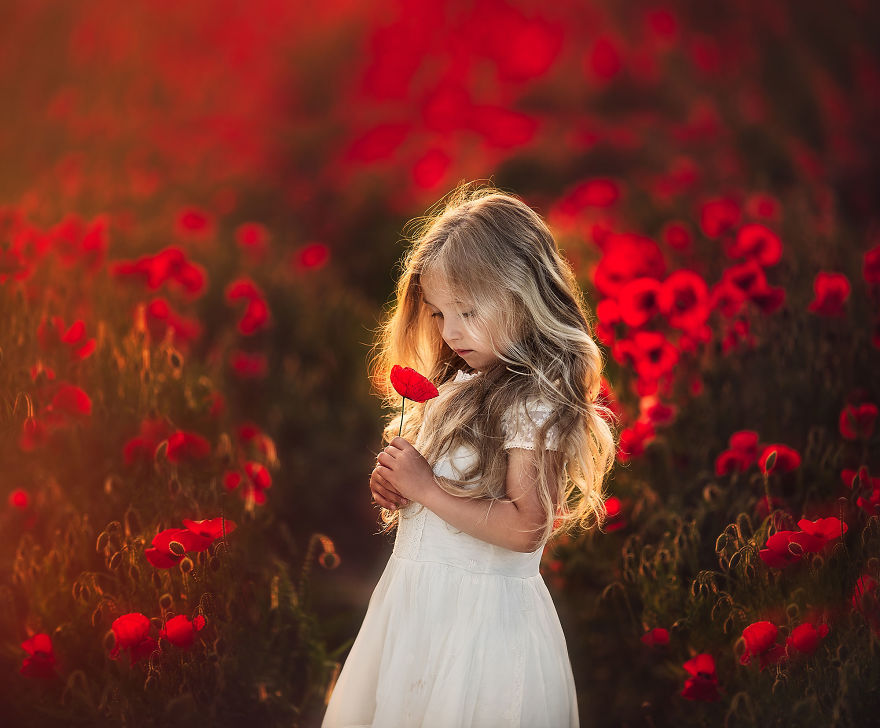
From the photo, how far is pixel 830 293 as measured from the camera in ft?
7.86

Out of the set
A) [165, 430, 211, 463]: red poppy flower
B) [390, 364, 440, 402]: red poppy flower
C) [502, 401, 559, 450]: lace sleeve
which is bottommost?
[165, 430, 211, 463]: red poppy flower

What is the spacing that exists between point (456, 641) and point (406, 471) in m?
0.28

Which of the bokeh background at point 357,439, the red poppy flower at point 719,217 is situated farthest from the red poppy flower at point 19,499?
the red poppy flower at point 719,217

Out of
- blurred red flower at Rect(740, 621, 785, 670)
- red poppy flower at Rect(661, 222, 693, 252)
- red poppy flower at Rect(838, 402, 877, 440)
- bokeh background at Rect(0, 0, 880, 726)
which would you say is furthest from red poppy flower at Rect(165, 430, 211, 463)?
red poppy flower at Rect(661, 222, 693, 252)

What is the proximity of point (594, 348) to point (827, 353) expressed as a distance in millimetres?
1265

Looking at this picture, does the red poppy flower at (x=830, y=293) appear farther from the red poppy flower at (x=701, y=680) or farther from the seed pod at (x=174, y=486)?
the seed pod at (x=174, y=486)

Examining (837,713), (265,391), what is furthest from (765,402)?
(265,391)

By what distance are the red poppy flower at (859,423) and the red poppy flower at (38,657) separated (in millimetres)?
1674

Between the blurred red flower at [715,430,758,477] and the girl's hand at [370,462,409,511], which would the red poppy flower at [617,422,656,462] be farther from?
the girl's hand at [370,462,409,511]

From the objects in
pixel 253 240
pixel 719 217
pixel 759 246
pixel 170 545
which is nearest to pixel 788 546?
pixel 170 545

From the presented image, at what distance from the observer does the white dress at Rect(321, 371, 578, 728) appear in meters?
1.50

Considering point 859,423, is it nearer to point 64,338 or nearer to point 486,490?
point 486,490

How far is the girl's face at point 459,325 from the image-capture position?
1535 mm

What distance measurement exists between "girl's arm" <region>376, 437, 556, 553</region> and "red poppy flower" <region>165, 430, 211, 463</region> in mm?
758
